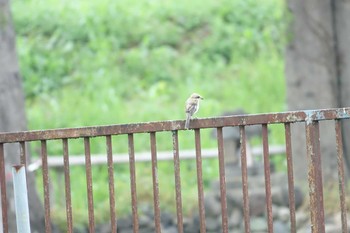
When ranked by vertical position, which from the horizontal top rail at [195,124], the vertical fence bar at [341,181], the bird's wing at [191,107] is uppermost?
the bird's wing at [191,107]

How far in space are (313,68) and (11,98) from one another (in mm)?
4184

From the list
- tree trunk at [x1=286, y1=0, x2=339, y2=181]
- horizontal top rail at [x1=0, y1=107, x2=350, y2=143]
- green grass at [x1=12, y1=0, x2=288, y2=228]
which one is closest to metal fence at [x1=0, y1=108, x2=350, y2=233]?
horizontal top rail at [x1=0, y1=107, x2=350, y2=143]

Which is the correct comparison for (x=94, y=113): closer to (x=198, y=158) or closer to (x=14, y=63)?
(x=14, y=63)

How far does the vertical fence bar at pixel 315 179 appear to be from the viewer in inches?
194

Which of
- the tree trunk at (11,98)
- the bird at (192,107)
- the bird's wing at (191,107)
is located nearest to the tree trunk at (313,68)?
the tree trunk at (11,98)

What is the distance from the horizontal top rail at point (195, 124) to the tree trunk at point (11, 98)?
6.58 m

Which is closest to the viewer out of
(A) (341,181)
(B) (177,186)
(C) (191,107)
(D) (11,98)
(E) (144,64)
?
(A) (341,181)

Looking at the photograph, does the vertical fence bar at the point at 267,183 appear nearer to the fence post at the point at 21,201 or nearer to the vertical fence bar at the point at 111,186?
the vertical fence bar at the point at 111,186

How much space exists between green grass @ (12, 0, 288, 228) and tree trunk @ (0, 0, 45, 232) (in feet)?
8.36

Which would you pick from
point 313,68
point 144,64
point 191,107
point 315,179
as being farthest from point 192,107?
point 144,64

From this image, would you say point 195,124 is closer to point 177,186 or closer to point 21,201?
point 177,186

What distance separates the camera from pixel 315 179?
497cm

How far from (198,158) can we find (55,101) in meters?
13.2

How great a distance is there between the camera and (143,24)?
20.6 metres
